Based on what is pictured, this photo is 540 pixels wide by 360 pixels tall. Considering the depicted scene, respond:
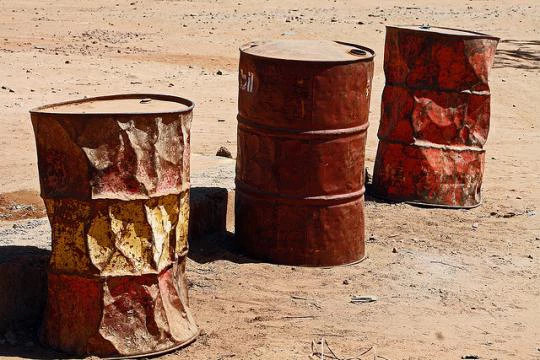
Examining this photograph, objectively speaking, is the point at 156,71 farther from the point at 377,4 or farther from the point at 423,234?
the point at 377,4

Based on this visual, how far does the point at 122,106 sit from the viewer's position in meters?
5.57

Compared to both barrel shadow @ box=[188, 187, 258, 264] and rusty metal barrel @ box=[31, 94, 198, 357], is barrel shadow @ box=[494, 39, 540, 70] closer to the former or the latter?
barrel shadow @ box=[188, 187, 258, 264]

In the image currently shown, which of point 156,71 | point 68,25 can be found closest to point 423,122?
point 156,71

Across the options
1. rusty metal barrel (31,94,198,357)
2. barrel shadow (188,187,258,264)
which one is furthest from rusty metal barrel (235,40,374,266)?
rusty metal barrel (31,94,198,357)

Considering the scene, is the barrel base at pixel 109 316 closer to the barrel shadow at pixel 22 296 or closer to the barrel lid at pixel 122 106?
the barrel shadow at pixel 22 296

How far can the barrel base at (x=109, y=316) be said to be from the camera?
208 inches

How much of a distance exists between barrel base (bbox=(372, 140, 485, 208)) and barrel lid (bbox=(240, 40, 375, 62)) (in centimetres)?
170

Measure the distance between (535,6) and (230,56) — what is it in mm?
11167

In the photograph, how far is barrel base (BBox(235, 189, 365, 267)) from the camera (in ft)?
23.0

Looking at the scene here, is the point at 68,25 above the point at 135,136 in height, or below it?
below

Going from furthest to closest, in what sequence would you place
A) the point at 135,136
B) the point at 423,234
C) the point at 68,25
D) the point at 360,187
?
the point at 68,25 < the point at 423,234 < the point at 360,187 < the point at 135,136

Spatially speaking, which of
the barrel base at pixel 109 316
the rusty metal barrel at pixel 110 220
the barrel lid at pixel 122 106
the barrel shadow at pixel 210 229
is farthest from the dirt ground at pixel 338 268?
the barrel lid at pixel 122 106

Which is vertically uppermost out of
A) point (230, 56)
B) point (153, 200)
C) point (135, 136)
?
point (135, 136)

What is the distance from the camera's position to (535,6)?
25328 mm
